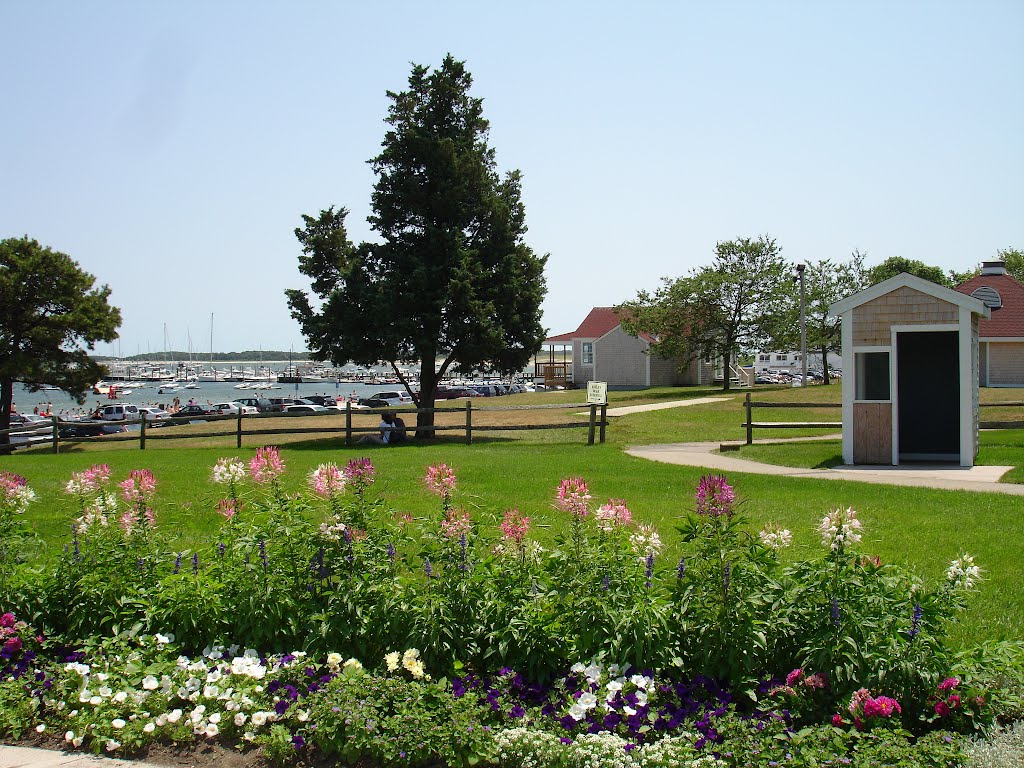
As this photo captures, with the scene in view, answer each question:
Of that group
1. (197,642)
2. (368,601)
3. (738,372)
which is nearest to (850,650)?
(368,601)

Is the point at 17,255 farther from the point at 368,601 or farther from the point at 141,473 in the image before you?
the point at 368,601

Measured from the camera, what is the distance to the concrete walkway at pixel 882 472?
13750 mm

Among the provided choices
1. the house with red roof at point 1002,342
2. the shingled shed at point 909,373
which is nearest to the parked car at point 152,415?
the shingled shed at point 909,373

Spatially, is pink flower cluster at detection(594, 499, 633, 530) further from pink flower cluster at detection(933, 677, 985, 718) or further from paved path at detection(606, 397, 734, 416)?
paved path at detection(606, 397, 734, 416)

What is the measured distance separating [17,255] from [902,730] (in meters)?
34.9

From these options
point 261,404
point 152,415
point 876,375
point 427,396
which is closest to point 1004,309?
point 876,375

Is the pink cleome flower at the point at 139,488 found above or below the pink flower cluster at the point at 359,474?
below

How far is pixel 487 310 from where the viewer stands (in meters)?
26.5

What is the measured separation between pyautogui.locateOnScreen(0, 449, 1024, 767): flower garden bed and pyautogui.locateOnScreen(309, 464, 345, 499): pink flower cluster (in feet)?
0.06

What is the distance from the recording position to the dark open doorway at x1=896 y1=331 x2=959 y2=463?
18328 millimetres

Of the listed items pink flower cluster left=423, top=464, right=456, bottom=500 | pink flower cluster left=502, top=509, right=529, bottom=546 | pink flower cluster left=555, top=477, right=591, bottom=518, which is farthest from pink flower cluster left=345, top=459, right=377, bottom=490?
pink flower cluster left=555, top=477, right=591, bottom=518

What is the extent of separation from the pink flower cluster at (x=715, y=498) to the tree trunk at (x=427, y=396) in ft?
70.6

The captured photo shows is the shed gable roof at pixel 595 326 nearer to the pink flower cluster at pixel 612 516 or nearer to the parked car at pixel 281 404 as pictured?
the parked car at pixel 281 404

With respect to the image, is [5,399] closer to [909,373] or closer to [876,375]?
[876,375]
